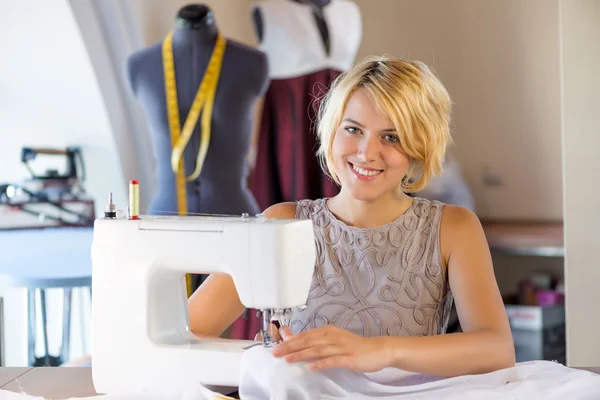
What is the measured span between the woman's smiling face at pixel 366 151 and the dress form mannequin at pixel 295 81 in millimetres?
1958

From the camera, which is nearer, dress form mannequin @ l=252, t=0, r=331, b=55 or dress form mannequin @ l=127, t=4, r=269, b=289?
dress form mannequin @ l=127, t=4, r=269, b=289

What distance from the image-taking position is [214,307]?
5.78 feet

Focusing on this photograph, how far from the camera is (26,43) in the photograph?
3613 mm

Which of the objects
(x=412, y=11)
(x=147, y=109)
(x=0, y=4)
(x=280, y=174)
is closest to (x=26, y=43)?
(x=0, y=4)

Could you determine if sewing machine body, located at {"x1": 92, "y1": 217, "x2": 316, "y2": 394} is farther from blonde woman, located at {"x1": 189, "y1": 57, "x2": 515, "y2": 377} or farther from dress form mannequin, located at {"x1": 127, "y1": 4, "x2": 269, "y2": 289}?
dress form mannequin, located at {"x1": 127, "y1": 4, "x2": 269, "y2": 289}

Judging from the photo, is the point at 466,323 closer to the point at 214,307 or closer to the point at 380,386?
the point at 380,386

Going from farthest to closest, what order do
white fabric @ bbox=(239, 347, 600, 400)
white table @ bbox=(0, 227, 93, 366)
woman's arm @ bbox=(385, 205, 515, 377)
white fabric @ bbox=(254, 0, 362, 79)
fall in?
white fabric @ bbox=(254, 0, 362, 79)
white table @ bbox=(0, 227, 93, 366)
woman's arm @ bbox=(385, 205, 515, 377)
white fabric @ bbox=(239, 347, 600, 400)

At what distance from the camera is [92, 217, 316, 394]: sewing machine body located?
1.41 m

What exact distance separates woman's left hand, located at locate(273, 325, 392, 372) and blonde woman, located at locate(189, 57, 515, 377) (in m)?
0.22

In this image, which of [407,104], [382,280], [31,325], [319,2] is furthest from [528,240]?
[407,104]

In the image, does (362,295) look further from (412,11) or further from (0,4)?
(412,11)

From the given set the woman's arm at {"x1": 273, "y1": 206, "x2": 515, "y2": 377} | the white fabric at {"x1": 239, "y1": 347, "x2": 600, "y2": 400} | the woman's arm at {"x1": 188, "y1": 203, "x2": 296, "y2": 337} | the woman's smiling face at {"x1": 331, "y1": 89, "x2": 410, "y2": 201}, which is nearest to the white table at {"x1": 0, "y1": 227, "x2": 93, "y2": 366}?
the woman's arm at {"x1": 188, "y1": 203, "x2": 296, "y2": 337}

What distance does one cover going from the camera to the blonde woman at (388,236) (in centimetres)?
168

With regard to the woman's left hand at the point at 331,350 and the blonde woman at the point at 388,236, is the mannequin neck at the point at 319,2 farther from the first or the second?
the woman's left hand at the point at 331,350
